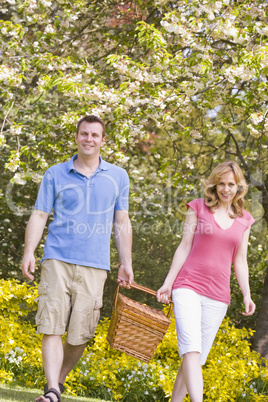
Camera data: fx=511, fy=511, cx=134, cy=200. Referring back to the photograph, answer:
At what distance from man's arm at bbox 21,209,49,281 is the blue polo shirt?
2.3 inches

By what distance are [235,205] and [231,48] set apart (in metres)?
3.14

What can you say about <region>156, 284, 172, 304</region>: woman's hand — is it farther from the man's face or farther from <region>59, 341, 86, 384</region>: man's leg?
the man's face

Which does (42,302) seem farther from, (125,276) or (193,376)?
(193,376)

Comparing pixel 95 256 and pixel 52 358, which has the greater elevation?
pixel 95 256

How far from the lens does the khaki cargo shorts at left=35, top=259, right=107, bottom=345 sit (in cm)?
336

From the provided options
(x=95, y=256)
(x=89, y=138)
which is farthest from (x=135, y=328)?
(x=89, y=138)

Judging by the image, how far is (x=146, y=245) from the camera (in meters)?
7.00

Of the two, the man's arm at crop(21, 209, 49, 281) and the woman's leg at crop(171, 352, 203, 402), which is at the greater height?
the man's arm at crop(21, 209, 49, 281)

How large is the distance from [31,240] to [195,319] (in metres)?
1.19

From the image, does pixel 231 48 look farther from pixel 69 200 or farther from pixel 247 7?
pixel 69 200

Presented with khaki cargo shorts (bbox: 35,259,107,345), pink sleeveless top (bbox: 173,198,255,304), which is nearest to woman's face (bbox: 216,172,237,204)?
pink sleeveless top (bbox: 173,198,255,304)

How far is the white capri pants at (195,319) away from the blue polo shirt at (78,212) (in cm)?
61

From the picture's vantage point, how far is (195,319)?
3.17 m

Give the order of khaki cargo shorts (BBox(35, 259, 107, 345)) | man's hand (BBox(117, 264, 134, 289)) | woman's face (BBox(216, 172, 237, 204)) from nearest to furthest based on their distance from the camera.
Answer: khaki cargo shorts (BBox(35, 259, 107, 345))
woman's face (BBox(216, 172, 237, 204))
man's hand (BBox(117, 264, 134, 289))
